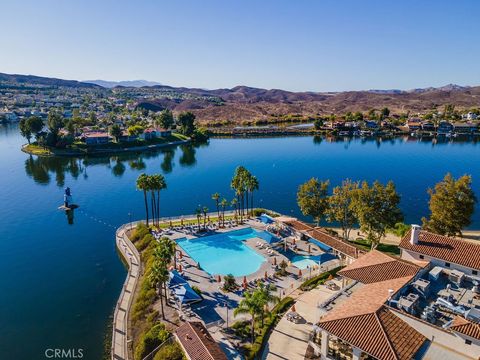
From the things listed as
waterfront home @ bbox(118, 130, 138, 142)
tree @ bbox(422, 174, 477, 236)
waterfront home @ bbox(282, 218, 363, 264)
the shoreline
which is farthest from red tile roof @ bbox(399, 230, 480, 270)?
waterfront home @ bbox(118, 130, 138, 142)

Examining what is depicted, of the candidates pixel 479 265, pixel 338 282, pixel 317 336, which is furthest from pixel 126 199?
pixel 479 265

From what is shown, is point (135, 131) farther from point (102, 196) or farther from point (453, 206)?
point (453, 206)

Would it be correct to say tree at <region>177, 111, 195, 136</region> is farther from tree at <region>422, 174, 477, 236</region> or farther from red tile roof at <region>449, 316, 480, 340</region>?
red tile roof at <region>449, 316, 480, 340</region>

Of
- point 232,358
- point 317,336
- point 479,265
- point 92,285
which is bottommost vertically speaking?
point 92,285

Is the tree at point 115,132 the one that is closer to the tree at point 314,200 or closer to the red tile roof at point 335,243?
the tree at point 314,200

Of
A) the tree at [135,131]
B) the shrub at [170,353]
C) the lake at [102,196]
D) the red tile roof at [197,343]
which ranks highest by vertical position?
the tree at [135,131]

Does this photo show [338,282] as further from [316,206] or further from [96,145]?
[96,145]

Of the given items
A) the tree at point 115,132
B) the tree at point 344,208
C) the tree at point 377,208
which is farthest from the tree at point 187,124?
the tree at point 377,208
